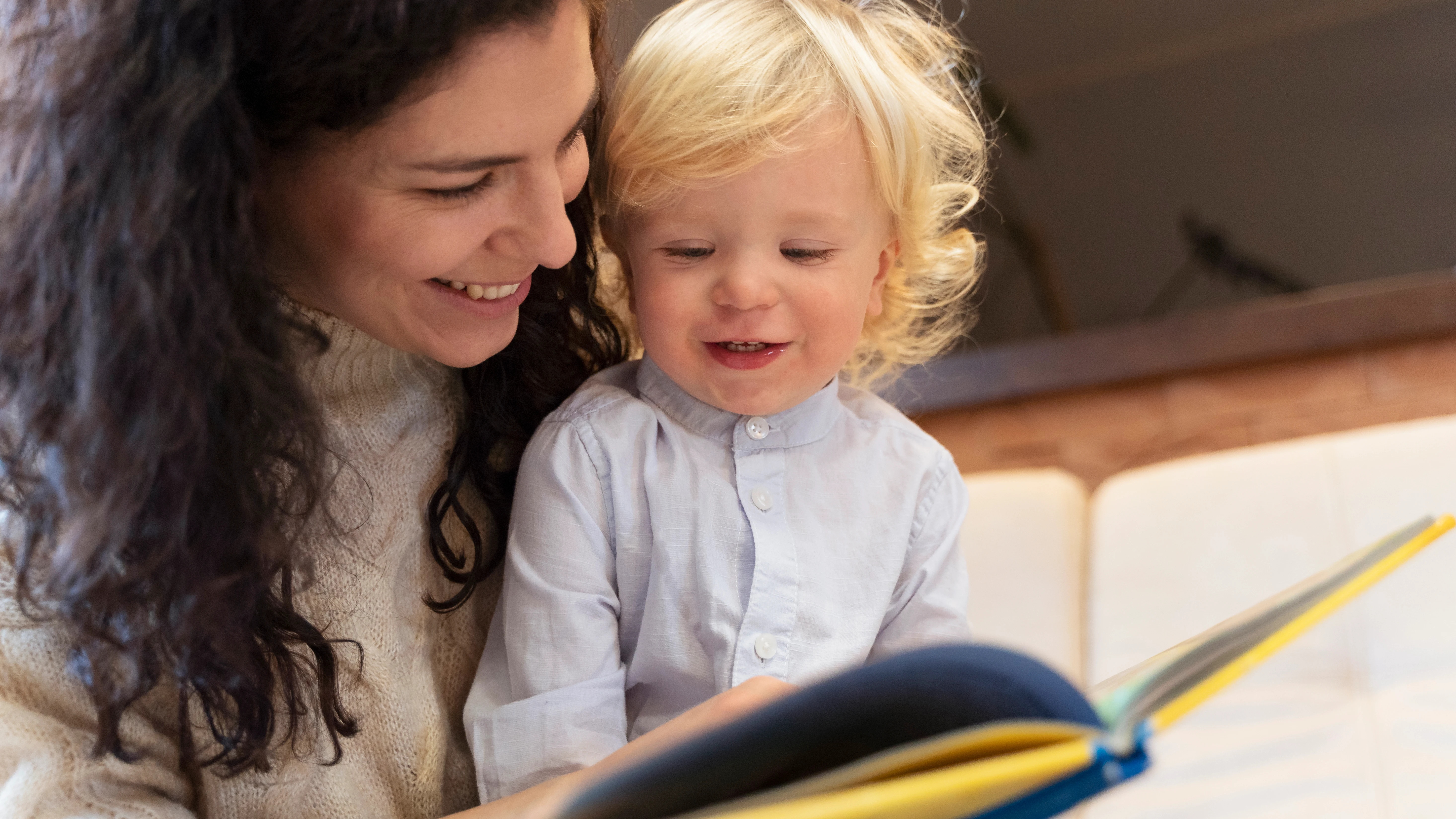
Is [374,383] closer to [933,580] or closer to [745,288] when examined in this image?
[745,288]

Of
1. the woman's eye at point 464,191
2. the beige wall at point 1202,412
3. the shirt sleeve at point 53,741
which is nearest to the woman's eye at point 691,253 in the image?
→ the woman's eye at point 464,191

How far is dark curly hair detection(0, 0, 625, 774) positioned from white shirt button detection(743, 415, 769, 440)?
0.38 m

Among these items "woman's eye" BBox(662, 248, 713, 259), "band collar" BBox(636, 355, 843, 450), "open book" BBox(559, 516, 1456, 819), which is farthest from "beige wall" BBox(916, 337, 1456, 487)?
"open book" BBox(559, 516, 1456, 819)

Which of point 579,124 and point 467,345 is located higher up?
point 579,124

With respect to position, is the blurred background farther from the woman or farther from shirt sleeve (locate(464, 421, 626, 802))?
the woman

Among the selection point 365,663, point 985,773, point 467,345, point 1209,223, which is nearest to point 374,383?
point 467,345

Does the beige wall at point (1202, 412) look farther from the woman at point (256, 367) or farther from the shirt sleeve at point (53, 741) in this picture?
the shirt sleeve at point (53, 741)

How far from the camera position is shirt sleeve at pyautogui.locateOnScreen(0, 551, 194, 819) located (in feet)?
2.70

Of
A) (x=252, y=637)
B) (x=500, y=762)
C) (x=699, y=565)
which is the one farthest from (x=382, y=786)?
(x=699, y=565)

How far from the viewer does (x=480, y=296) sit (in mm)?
959

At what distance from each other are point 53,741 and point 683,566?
0.48m

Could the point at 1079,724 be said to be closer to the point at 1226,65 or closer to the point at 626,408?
the point at 626,408

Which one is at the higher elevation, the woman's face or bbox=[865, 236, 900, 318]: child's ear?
the woman's face

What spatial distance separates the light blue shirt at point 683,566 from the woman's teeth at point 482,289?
149 millimetres
